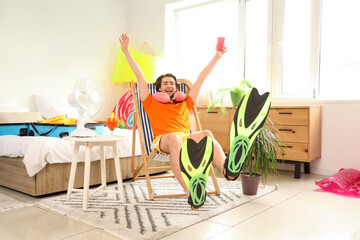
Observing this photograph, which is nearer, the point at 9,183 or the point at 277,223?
the point at 277,223

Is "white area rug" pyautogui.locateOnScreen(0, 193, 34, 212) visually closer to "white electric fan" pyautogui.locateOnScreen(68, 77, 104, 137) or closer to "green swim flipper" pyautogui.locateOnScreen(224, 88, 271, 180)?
"white electric fan" pyautogui.locateOnScreen(68, 77, 104, 137)

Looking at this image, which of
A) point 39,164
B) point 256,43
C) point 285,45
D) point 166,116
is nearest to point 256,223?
point 166,116

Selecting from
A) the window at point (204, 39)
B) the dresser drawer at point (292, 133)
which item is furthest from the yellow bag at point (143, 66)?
the dresser drawer at point (292, 133)

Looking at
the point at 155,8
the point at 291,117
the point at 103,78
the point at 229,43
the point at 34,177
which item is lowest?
the point at 34,177

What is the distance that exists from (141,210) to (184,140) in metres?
0.55

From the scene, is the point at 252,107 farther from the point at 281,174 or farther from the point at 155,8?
the point at 155,8

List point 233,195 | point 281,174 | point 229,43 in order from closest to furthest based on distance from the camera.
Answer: point 233,195, point 281,174, point 229,43

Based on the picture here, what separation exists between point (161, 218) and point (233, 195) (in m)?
0.74

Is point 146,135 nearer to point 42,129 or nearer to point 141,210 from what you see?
point 141,210

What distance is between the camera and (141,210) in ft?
6.39

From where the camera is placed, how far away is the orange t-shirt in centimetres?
230

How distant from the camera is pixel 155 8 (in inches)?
186

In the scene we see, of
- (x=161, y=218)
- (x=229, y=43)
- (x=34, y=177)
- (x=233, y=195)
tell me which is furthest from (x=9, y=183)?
(x=229, y=43)

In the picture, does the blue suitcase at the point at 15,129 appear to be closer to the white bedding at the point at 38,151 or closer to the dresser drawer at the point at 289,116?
the white bedding at the point at 38,151
